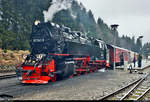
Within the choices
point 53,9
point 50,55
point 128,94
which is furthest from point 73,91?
point 53,9

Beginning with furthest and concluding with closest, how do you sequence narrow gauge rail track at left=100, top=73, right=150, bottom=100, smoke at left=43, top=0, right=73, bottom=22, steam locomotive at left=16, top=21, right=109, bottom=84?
smoke at left=43, top=0, right=73, bottom=22, steam locomotive at left=16, top=21, right=109, bottom=84, narrow gauge rail track at left=100, top=73, right=150, bottom=100

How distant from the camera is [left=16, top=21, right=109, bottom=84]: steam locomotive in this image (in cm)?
972

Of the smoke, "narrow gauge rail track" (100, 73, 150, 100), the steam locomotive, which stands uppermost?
the smoke

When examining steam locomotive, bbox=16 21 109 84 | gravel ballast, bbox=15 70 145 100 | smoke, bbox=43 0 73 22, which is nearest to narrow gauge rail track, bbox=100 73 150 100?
gravel ballast, bbox=15 70 145 100

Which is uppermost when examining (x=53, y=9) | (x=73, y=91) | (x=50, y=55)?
(x=53, y=9)

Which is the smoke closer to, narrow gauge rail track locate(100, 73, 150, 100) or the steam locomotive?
the steam locomotive

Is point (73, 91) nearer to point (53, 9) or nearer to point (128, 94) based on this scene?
point (128, 94)

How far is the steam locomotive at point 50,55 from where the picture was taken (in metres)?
9.72

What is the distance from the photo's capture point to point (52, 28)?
10.9m

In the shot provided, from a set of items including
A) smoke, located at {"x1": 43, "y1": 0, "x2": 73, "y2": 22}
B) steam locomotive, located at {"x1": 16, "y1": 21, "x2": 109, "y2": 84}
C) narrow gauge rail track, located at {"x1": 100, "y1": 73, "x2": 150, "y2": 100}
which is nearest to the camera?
narrow gauge rail track, located at {"x1": 100, "y1": 73, "x2": 150, "y2": 100}

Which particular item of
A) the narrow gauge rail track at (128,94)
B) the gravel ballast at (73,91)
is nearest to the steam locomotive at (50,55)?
the gravel ballast at (73,91)

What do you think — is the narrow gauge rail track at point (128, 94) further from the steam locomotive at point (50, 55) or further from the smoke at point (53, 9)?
the smoke at point (53, 9)

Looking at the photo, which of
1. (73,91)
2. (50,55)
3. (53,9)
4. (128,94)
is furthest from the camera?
(53,9)

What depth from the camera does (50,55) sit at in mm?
10273
